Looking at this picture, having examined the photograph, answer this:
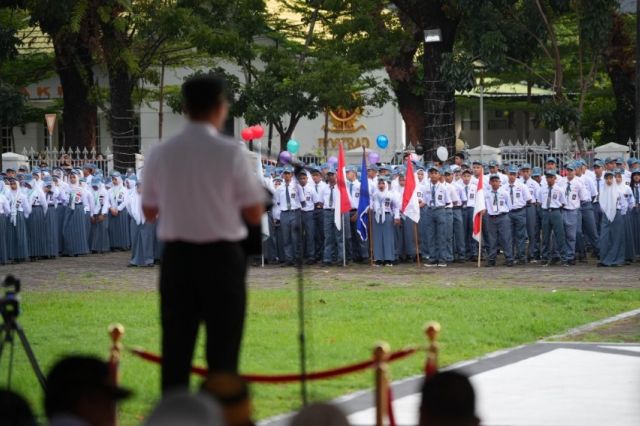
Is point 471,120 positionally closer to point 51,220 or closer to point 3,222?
point 51,220

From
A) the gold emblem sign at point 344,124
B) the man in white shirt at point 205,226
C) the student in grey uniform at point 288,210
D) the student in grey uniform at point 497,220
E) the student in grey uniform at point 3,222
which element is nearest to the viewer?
the man in white shirt at point 205,226

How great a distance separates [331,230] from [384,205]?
125 centimetres

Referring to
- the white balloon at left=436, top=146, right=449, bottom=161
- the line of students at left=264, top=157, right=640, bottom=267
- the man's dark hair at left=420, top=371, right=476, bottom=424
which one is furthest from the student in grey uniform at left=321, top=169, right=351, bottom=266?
the man's dark hair at left=420, top=371, right=476, bottom=424

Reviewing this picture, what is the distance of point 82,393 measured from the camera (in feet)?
21.1

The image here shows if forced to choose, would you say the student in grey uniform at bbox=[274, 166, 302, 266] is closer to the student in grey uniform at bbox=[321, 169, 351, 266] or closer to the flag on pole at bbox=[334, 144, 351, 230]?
the student in grey uniform at bbox=[321, 169, 351, 266]

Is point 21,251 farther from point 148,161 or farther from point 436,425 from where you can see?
point 436,425

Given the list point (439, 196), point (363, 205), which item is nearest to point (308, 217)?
point (363, 205)

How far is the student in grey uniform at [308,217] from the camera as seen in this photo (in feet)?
96.0

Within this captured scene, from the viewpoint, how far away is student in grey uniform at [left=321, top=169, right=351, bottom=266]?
29.3 meters

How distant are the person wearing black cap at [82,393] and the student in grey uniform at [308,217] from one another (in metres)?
22.3

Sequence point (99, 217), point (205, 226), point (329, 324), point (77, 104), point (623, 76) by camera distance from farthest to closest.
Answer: point (77, 104)
point (623, 76)
point (99, 217)
point (329, 324)
point (205, 226)

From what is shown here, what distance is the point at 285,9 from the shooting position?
4572 centimetres

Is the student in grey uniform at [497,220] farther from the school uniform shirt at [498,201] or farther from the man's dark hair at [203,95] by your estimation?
the man's dark hair at [203,95]

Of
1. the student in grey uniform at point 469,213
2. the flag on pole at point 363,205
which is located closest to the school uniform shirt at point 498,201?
the student in grey uniform at point 469,213
